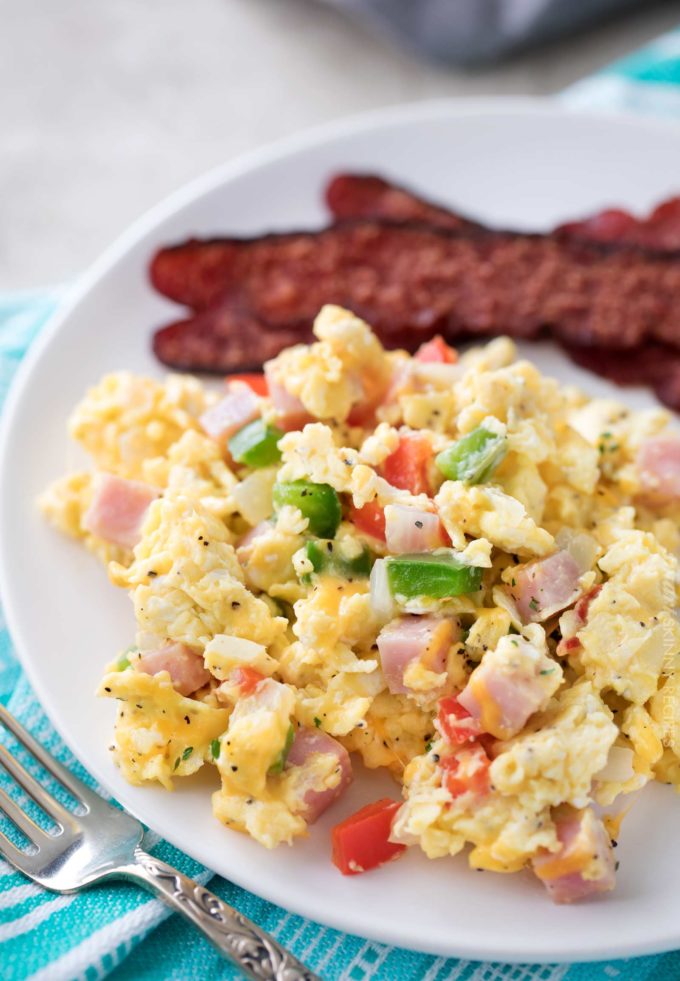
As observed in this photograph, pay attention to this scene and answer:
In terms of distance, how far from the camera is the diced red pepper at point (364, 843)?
2.50 m

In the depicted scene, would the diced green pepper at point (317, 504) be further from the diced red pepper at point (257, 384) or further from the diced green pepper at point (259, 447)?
the diced red pepper at point (257, 384)

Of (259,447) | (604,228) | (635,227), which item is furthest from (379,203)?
(259,447)

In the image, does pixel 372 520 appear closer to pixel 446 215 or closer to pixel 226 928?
pixel 226 928

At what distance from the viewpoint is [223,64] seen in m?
5.78

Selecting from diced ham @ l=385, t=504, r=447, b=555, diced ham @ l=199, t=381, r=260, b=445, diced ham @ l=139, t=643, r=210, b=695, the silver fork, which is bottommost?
the silver fork

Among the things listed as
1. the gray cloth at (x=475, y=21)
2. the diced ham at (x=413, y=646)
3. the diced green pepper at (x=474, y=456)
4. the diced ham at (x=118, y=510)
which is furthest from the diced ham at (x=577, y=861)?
the gray cloth at (x=475, y=21)

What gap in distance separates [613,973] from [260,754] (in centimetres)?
99

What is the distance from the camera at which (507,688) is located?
2.45 metres

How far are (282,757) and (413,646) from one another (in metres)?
0.39

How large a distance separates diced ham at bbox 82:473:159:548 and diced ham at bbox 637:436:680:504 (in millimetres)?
1355

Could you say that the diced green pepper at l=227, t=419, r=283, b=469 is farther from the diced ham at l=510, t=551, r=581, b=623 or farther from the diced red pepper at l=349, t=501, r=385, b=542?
the diced ham at l=510, t=551, r=581, b=623

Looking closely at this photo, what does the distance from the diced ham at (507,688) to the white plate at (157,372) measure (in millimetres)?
356

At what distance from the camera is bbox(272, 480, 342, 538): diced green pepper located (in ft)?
9.07

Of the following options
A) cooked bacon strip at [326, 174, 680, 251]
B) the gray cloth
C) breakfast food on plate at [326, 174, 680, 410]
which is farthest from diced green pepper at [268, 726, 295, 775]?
the gray cloth
